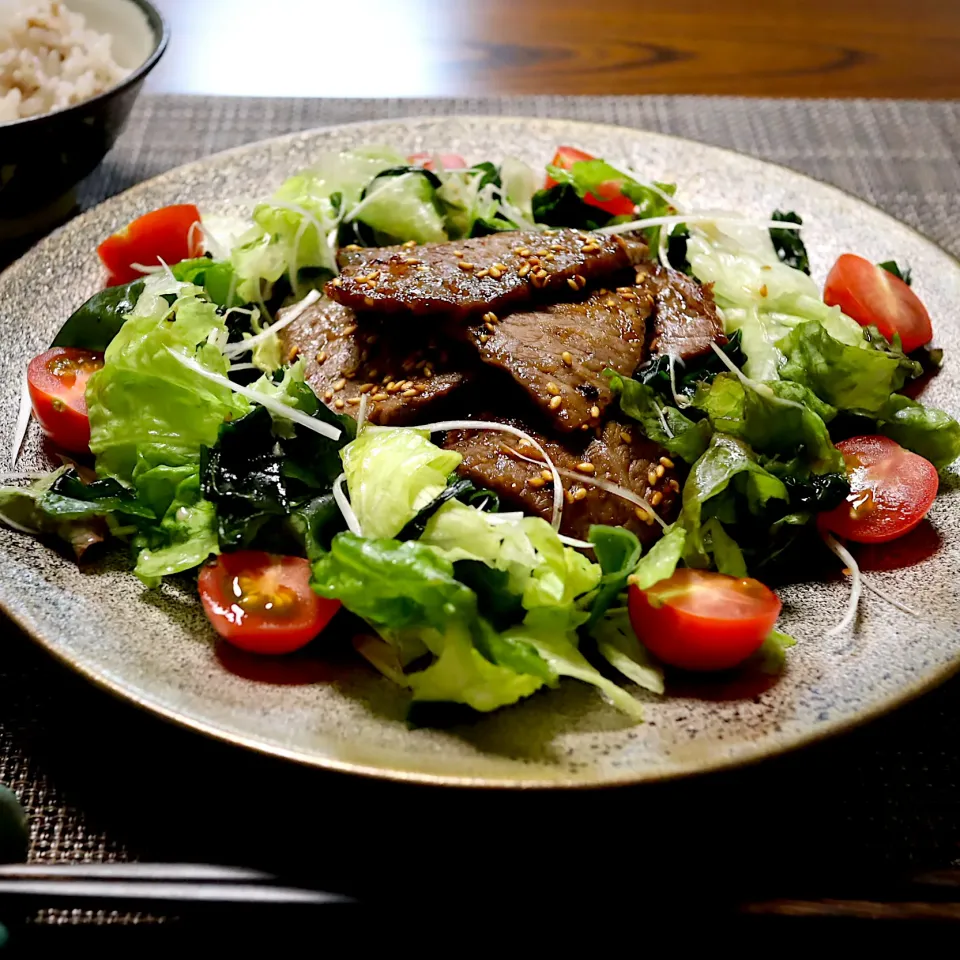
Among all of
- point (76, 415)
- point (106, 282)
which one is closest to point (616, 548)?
point (76, 415)

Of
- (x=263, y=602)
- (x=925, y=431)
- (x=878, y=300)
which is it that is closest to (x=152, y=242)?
(x=263, y=602)

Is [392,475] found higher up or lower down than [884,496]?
higher up

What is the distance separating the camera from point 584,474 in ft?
9.24

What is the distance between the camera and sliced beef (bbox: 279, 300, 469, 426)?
2.95 meters

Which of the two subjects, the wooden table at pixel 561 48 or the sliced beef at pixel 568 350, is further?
the wooden table at pixel 561 48

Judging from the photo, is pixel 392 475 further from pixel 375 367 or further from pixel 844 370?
pixel 844 370

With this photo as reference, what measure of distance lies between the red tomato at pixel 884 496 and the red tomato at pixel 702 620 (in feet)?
1.52

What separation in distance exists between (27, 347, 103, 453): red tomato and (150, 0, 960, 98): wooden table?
3.33 metres

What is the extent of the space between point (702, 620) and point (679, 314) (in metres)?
1.34

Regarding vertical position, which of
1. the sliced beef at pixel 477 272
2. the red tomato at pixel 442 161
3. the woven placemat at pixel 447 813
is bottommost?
the woven placemat at pixel 447 813

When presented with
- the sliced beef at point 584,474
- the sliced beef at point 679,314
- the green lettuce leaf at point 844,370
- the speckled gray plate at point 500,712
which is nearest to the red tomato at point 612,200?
the sliced beef at point 679,314

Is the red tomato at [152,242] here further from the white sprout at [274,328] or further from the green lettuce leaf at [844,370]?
the green lettuce leaf at [844,370]

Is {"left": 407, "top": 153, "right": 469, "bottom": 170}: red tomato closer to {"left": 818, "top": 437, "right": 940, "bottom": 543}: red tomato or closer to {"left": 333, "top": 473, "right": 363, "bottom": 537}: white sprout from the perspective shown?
{"left": 333, "top": 473, "right": 363, "bottom": 537}: white sprout

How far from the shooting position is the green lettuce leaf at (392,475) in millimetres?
2574
